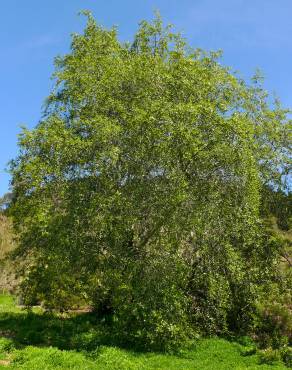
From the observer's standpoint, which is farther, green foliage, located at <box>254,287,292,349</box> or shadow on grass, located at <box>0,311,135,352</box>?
green foliage, located at <box>254,287,292,349</box>

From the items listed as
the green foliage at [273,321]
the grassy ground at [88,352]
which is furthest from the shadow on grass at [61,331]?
the green foliage at [273,321]

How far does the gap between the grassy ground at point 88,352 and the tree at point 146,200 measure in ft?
3.60

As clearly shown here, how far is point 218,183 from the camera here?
21703 mm

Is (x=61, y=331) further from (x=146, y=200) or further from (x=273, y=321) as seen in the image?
(x=273, y=321)

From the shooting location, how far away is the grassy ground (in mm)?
17312

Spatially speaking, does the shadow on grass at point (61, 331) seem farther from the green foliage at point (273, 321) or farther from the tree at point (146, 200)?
the green foliage at point (273, 321)

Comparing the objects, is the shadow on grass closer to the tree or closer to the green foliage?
the tree

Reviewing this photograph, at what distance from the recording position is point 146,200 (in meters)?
20.3

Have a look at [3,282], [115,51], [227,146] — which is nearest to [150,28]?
[115,51]

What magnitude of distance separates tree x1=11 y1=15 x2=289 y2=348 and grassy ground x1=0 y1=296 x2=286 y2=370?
110 centimetres

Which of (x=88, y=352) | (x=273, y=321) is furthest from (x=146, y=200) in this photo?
(x=273, y=321)

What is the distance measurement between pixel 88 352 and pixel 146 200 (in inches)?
256

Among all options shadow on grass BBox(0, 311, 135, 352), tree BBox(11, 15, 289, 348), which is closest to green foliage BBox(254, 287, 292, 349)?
tree BBox(11, 15, 289, 348)

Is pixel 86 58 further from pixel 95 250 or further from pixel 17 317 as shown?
pixel 17 317
